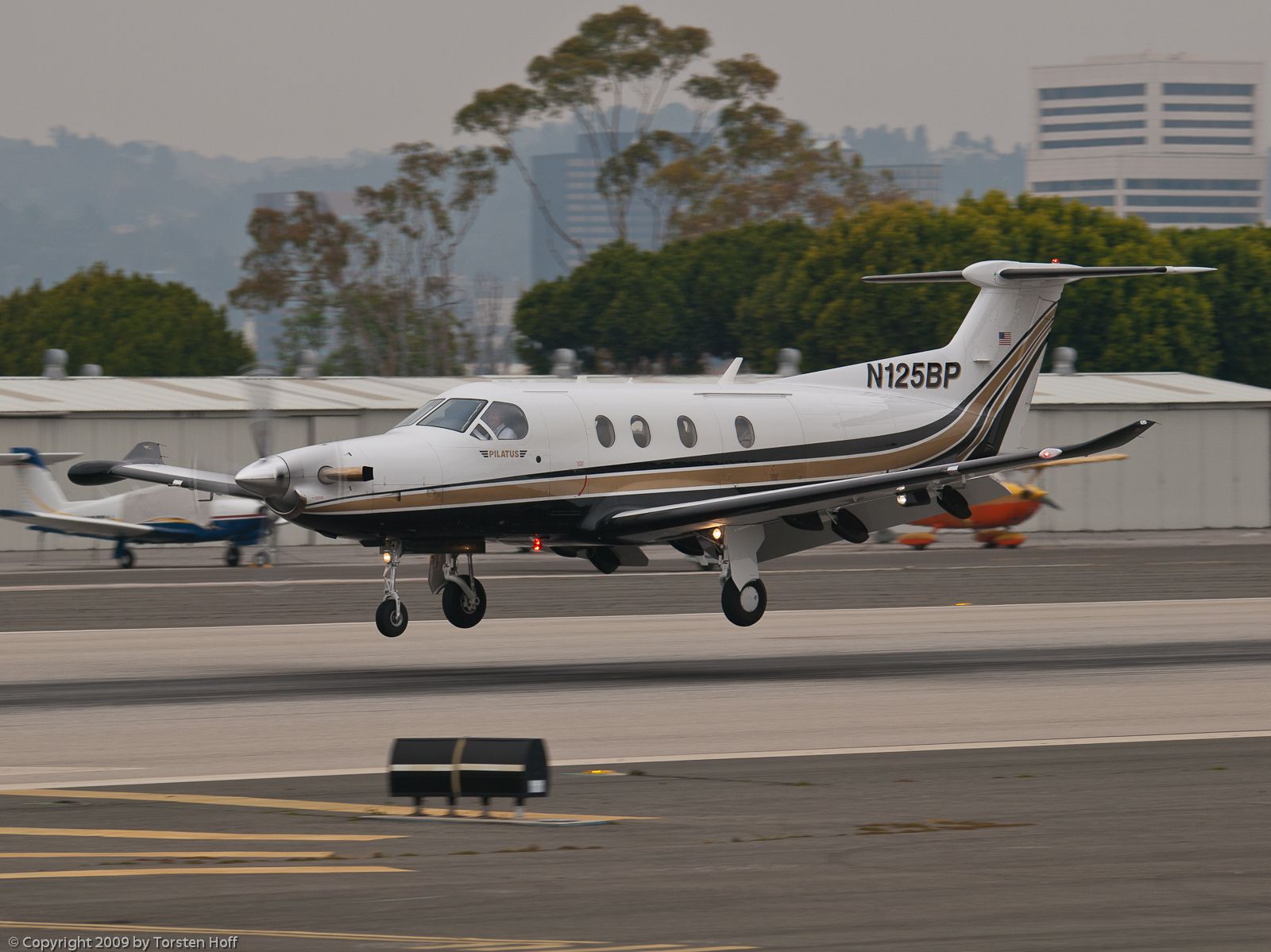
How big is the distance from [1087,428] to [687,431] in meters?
36.4

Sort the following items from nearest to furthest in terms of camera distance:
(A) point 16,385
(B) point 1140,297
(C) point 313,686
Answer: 1. (C) point 313,686
2. (A) point 16,385
3. (B) point 1140,297

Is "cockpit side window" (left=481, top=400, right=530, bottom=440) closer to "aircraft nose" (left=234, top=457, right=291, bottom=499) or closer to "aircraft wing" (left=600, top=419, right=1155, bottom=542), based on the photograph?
"aircraft wing" (left=600, top=419, right=1155, bottom=542)

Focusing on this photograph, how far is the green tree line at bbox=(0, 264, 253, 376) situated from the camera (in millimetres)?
97938

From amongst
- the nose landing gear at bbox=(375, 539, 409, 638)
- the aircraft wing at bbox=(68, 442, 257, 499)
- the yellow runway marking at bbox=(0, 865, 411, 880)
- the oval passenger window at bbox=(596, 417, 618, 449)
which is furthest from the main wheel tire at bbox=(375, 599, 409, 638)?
the yellow runway marking at bbox=(0, 865, 411, 880)

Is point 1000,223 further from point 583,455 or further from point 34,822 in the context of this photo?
point 34,822

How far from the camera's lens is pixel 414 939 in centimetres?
876

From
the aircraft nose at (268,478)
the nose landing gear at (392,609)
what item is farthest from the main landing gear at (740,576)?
the aircraft nose at (268,478)

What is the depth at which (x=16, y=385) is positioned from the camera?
52125mm

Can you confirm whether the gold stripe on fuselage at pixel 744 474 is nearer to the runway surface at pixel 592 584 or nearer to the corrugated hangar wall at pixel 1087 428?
the runway surface at pixel 592 584

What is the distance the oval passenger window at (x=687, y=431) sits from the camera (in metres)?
24.0

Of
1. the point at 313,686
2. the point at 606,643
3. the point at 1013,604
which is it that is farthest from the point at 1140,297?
the point at 313,686

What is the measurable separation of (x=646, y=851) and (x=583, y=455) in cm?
1256

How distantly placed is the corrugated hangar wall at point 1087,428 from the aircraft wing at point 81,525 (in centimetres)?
682

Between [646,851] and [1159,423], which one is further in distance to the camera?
[1159,423]
